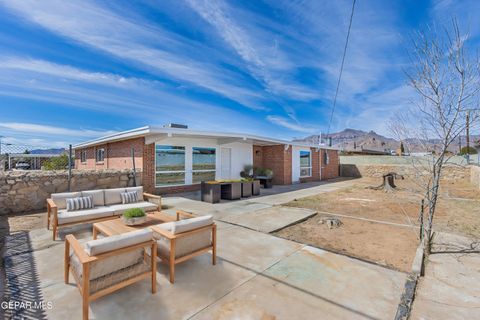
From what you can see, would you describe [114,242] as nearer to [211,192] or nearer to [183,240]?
[183,240]

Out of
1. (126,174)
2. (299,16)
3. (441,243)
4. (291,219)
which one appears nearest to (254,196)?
(291,219)

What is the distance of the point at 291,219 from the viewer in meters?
5.73

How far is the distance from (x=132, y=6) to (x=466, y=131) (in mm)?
8496

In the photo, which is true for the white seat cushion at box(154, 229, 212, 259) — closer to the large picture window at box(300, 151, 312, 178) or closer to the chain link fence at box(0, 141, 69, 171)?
the chain link fence at box(0, 141, 69, 171)

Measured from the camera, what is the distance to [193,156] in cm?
1075

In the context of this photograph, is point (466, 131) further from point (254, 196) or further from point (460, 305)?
point (254, 196)

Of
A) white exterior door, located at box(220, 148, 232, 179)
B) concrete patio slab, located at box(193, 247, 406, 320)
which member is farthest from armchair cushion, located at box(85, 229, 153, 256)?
white exterior door, located at box(220, 148, 232, 179)

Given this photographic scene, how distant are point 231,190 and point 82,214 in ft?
16.6

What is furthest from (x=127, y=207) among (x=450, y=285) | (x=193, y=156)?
(x=450, y=285)

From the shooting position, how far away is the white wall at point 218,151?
10.2m

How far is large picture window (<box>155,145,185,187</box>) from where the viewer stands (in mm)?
9586

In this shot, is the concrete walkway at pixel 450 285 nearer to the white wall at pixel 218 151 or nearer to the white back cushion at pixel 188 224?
the white back cushion at pixel 188 224

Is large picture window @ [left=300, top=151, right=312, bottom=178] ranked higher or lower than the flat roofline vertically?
lower

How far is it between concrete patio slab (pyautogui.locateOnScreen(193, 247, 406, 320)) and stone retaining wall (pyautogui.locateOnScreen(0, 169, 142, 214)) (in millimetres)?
7287
